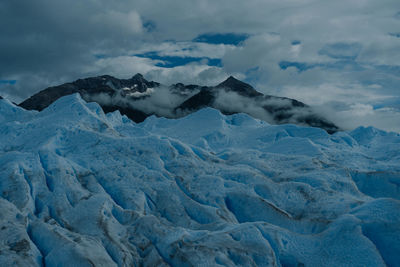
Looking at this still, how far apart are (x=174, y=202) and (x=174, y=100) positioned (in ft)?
423

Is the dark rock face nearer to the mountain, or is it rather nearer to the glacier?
the mountain

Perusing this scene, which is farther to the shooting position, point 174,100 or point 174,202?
point 174,100

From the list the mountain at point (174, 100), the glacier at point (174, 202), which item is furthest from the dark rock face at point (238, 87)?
the glacier at point (174, 202)

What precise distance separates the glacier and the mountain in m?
76.4

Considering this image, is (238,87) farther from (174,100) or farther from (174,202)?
(174,202)

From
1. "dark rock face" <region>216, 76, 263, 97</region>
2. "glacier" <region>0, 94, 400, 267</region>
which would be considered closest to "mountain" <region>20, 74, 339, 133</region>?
"dark rock face" <region>216, 76, 263, 97</region>

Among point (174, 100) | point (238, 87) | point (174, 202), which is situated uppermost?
point (174, 202)

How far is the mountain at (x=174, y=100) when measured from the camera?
345ft

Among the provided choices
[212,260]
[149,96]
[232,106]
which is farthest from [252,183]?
[149,96]

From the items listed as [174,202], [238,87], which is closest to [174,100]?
[238,87]

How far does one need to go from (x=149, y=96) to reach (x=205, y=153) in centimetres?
12261

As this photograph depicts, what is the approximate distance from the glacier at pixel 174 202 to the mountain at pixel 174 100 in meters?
76.4

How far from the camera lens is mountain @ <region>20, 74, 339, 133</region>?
10512 cm

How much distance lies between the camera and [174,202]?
1864 cm
